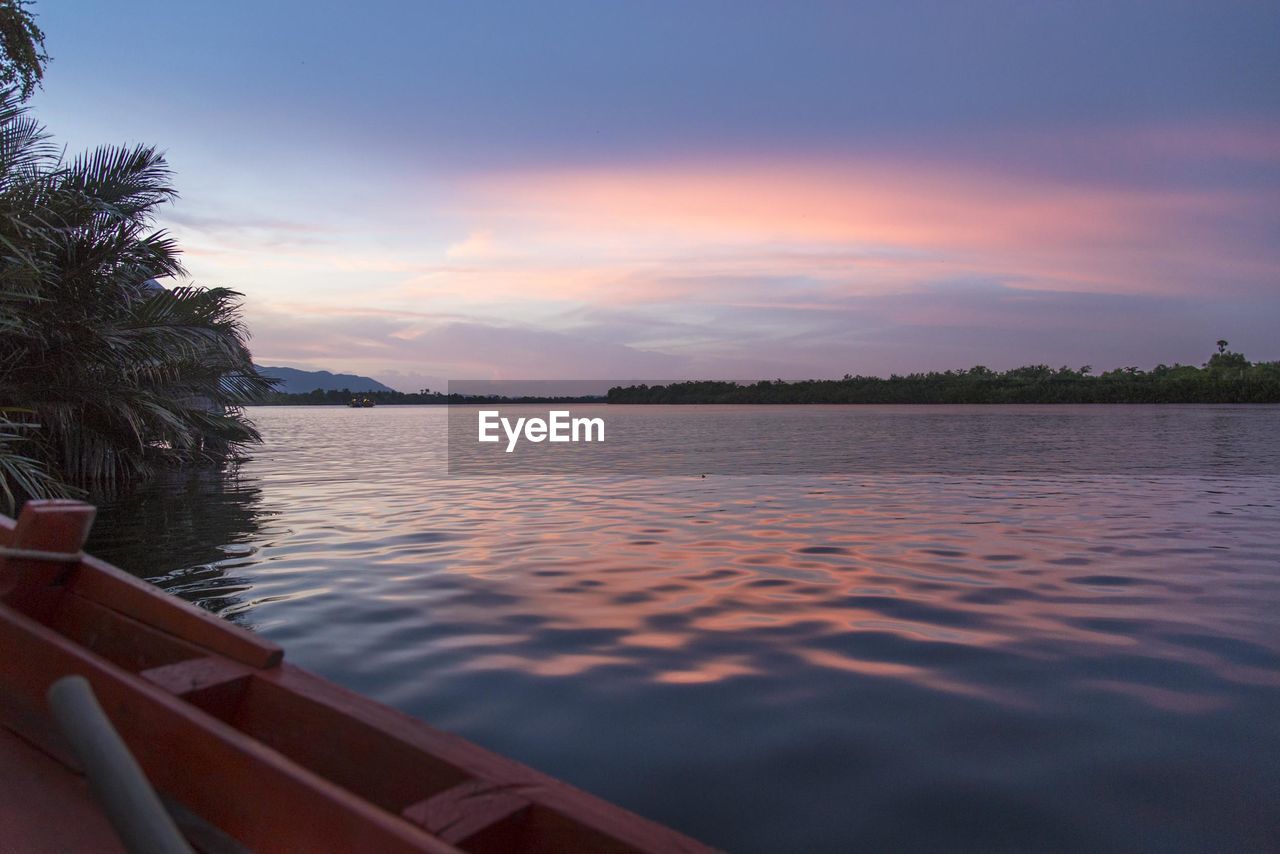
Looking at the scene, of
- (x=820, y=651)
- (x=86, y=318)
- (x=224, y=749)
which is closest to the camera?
(x=224, y=749)

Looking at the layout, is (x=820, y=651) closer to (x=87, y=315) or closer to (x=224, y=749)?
(x=224, y=749)

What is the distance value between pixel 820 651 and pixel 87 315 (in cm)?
1224

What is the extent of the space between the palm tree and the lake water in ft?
8.87

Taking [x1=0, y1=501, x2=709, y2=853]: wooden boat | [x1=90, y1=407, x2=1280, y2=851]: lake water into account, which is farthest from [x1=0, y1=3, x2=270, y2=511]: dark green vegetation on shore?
[x1=0, y1=501, x2=709, y2=853]: wooden boat

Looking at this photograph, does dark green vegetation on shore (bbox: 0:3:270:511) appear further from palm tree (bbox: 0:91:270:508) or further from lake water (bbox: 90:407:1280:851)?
lake water (bbox: 90:407:1280:851)

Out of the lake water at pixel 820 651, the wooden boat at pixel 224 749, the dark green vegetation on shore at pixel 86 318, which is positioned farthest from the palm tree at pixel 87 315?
the wooden boat at pixel 224 749

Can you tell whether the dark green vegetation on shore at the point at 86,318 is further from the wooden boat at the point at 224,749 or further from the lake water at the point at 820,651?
the wooden boat at the point at 224,749

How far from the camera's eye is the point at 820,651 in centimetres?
519

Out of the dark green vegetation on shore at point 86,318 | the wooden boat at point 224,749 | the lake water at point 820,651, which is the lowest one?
the lake water at point 820,651

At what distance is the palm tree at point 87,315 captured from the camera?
1088 cm

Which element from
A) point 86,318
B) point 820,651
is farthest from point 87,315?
point 820,651

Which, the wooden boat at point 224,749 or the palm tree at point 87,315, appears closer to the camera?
the wooden boat at point 224,749

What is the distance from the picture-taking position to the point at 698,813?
322 cm

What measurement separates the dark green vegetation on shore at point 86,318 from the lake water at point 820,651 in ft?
8.84
